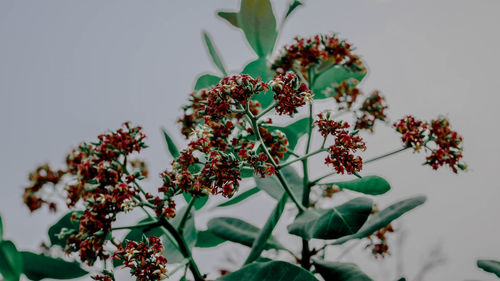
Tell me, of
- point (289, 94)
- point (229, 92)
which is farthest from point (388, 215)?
point (229, 92)

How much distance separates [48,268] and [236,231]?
0.59m

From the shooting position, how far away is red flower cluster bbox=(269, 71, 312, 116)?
40.0 inches

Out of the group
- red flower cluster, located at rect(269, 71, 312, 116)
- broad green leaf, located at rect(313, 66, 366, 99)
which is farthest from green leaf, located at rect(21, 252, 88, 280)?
broad green leaf, located at rect(313, 66, 366, 99)

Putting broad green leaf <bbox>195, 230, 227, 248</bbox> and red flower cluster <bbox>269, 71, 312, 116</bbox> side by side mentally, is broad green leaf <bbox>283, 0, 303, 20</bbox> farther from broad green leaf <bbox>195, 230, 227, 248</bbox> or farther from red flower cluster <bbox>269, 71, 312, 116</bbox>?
broad green leaf <bbox>195, 230, 227, 248</bbox>

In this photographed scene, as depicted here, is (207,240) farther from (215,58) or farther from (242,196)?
(215,58)

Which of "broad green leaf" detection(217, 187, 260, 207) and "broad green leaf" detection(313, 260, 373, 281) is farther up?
"broad green leaf" detection(217, 187, 260, 207)

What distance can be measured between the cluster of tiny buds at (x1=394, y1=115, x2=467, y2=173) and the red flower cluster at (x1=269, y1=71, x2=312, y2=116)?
16.3 inches

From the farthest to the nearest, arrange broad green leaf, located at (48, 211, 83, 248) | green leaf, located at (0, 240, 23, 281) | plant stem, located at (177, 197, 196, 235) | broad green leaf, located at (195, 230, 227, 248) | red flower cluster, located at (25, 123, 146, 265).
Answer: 1. broad green leaf, located at (195, 230, 227, 248)
2. broad green leaf, located at (48, 211, 83, 248)
3. plant stem, located at (177, 197, 196, 235)
4. red flower cluster, located at (25, 123, 146, 265)
5. green leaf, located at (0, 240, 23, 281)

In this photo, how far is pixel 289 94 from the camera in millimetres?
1019

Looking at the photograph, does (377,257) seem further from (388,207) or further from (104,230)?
(104,230)

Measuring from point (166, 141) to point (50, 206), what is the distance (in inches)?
21.2

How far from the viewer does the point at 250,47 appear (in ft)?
4.98

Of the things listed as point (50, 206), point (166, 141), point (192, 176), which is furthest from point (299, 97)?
point (50, 206)

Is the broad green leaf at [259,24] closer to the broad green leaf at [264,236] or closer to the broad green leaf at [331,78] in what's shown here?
the broad green leaf at [331,78]
